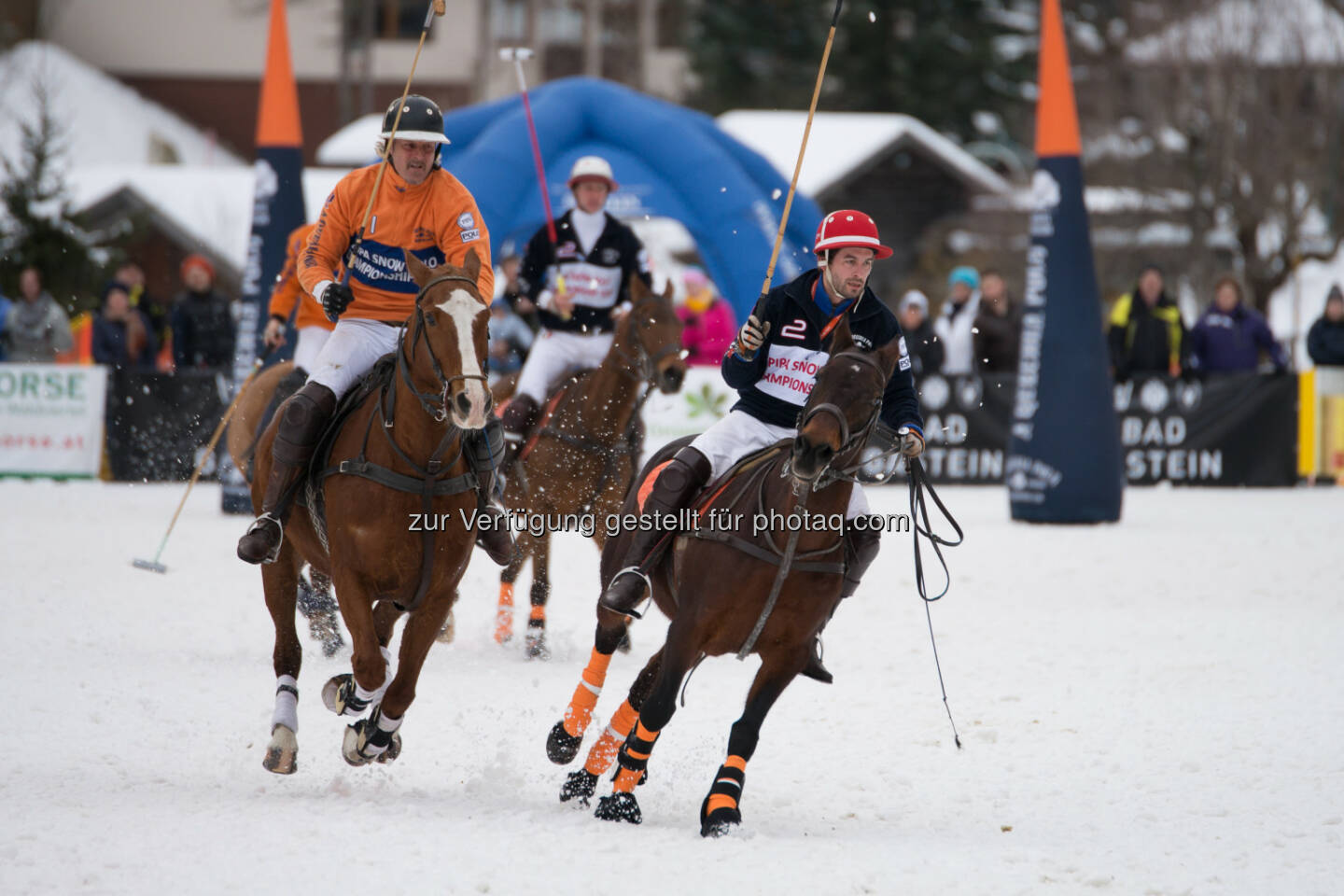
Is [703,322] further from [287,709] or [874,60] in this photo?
[874,60]

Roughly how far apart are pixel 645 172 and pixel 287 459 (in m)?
13.4

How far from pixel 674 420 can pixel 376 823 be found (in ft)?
44.7

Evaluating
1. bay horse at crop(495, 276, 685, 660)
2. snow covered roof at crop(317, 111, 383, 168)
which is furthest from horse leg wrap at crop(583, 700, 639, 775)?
snow covered roof at crop(317, 111, 383, 168)

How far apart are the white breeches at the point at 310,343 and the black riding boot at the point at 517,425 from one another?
1343mm

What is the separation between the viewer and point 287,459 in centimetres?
668

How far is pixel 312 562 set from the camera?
711 cm

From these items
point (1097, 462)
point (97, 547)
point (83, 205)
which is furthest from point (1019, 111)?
point (97, 547)

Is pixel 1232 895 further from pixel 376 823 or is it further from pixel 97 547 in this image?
pixel 97 547

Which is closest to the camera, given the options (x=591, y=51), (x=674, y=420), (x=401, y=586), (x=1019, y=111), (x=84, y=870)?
(x=84, y=870)

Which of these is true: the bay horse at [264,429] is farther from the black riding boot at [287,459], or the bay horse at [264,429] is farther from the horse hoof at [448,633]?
the black riding boot at [287,459]

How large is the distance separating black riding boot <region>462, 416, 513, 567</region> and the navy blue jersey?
1.10m

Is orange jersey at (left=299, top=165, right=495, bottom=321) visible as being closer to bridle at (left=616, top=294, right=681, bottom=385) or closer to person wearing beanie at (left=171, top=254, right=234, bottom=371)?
bridle at (left=616, top=294, right=681, bottom=385)

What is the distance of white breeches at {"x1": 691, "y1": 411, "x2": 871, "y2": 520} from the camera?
648cm

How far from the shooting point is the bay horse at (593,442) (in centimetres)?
980
